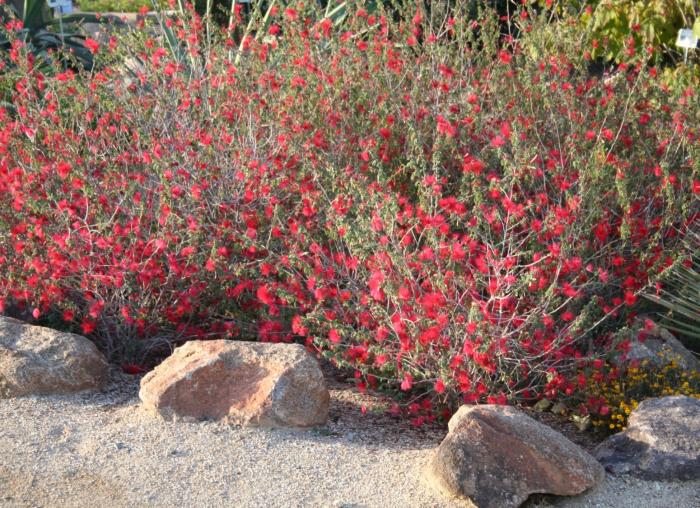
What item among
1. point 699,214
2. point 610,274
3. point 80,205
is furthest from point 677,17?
point 80,205

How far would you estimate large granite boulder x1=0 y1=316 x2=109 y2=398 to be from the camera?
160 inches

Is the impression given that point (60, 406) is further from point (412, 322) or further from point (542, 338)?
point (542, 338)

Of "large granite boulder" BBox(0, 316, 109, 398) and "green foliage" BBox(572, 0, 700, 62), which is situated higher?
"green foliage" BBox(572, 0, 700, 62)

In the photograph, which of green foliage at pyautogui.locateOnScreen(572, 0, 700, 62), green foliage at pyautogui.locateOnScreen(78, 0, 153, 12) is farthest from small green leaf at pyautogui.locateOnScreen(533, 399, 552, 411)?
green foliage at pyautogui.locateOnScreen(78, 0, 153, 12)

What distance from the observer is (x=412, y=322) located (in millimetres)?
3766

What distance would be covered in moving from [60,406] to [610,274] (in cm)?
238

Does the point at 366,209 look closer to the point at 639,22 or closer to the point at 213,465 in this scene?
the point at 213,465

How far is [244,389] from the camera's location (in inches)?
152

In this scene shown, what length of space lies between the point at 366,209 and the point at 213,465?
138 cm

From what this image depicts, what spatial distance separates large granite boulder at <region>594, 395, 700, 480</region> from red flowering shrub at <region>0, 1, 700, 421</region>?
310 millimetres

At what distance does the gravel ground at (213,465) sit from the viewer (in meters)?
3.31

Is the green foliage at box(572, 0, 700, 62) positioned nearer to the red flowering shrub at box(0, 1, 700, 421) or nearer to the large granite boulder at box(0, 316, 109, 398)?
the red flowering shrub at box(0, 1, 700, 421)

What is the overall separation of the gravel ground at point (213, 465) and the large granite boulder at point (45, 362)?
0.10m

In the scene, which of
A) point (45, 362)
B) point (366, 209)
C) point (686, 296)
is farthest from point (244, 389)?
point (686, 296)
